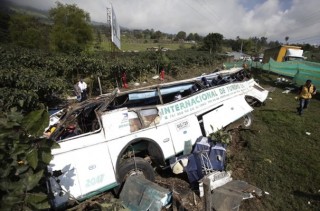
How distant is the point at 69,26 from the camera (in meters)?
50.9

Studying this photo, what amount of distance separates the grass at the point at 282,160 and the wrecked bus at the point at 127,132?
1167 millimetres

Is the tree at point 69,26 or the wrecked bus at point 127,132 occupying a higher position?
the tree at point 69,26

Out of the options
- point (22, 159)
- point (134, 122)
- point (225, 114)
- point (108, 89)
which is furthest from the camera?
point (108, 89)

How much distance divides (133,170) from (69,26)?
52548 millimetres

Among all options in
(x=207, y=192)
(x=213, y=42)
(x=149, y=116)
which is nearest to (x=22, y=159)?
(x=207, y=192)

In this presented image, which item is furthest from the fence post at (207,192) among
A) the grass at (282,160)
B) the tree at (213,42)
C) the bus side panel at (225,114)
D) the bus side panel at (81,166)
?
the tree at (213,42)

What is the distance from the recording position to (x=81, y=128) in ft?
19.4

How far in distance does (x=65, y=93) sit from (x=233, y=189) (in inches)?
540

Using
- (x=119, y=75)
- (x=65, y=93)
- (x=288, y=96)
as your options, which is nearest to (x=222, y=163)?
(x=288, y=96)

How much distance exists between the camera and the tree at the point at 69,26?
1898 inches

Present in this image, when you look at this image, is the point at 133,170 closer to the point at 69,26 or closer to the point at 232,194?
the point at 232,194

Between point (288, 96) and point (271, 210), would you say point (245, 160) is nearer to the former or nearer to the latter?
point (271, 210)

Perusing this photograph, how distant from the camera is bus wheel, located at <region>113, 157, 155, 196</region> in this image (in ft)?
16.8

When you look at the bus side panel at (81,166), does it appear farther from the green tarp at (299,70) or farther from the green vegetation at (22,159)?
the green tarp at (299,70)
